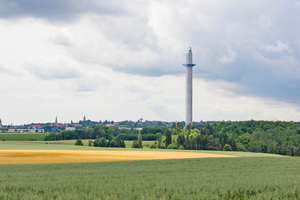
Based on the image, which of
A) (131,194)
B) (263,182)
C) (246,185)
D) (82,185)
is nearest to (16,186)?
(82,185)

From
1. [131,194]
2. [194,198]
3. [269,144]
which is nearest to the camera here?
[194,198]

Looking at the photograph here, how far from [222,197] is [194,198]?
163cm

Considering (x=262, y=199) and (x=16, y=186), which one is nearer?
(x=262, y=199)

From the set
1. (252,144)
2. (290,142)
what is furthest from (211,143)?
(290,142)

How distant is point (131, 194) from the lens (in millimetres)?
17266

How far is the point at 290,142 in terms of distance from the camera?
176250mm

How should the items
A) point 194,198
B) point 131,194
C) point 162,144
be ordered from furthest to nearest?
point 162,144
point 131,194
point 194,198

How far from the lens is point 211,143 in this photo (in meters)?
166

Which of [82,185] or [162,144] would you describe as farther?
[162,144]

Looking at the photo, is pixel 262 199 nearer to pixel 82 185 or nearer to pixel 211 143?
pixel 82 185

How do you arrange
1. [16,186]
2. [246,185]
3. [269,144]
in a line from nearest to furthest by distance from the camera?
1. [246,185]
2. [16,186]
3. [269,144]

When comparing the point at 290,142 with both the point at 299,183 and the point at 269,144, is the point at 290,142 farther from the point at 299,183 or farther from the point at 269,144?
the point at 299,183

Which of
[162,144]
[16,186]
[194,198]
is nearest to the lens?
[194,198]

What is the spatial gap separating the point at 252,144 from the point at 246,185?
156m
